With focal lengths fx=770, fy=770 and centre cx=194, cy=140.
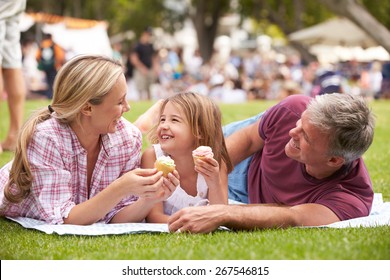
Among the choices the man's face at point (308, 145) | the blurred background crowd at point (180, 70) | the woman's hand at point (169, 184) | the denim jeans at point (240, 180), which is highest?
the man's face at point (308, 145)

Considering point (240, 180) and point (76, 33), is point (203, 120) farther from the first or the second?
point (76, 33)

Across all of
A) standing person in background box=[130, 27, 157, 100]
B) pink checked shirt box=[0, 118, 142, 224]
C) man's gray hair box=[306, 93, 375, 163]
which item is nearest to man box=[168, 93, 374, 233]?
man's gray hair box=[306, 93, 375, 163]

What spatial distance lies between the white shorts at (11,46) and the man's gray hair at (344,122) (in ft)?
13.7

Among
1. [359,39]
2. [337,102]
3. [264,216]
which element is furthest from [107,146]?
[359,39]

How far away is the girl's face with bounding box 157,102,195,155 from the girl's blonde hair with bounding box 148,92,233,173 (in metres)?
0.03

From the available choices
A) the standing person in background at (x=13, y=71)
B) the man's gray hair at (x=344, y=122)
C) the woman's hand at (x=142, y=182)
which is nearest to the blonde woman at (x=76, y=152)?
the woman's hand at (x=142, y=182)

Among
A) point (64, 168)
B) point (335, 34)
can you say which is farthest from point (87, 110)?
point (335, 34)

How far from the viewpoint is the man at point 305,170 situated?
4.16m

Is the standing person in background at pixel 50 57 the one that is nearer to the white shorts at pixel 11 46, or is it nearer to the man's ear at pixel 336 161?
the white shorts at pixel 11 46

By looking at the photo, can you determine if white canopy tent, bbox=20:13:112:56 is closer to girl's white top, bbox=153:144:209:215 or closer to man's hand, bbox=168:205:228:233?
girl's white top, bbox=153:144:209:215

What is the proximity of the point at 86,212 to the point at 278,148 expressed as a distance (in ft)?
4.19

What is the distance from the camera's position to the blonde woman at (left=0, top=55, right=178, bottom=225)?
4.33 metres

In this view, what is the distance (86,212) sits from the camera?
4.32 m

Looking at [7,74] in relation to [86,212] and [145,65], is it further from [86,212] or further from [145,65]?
[145,65]
